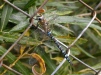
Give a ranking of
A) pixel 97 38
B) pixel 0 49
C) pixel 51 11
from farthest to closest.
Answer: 1. pixel 97 38
2. pixel 51 11
3. pixel 0 49

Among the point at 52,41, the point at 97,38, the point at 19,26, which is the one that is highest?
the point at 19,26

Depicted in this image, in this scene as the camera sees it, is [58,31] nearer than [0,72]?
No

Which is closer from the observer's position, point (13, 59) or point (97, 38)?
point (13, 59)

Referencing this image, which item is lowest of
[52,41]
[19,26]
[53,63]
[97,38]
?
[97,38]

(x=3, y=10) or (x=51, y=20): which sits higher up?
(x=3, y=10)

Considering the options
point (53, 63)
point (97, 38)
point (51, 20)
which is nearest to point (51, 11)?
point (51, 20)

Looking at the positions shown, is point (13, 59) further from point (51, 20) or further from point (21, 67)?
point (51, 20)

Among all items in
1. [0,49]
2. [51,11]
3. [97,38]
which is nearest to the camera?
[0,49]

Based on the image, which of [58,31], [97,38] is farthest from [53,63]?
[97,38]

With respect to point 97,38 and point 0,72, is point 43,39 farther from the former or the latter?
point 97,38
